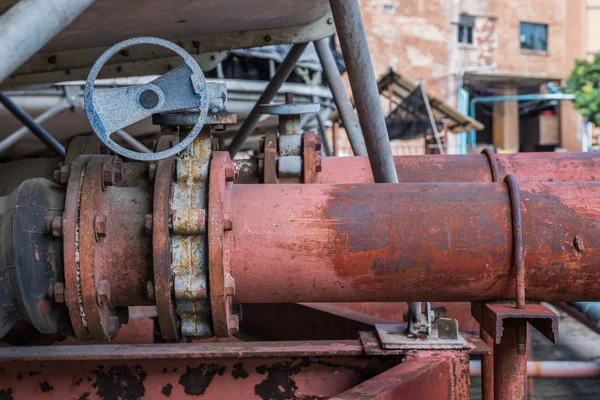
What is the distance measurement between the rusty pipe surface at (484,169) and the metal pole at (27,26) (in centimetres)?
108

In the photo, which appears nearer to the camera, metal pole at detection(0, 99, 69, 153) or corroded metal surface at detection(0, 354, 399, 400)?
corroded metal surface at detection(0, 354, 399, 400)

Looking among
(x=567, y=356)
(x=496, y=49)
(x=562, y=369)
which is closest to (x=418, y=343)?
(x=562, y=369)

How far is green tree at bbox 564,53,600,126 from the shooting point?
21.4m

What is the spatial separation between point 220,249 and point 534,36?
936 inches

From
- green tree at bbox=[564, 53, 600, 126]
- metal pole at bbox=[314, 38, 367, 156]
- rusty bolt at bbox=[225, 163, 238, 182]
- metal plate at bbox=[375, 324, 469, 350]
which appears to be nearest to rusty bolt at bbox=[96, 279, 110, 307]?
rusty bolt at bbox=[225, 163, 238, 182]

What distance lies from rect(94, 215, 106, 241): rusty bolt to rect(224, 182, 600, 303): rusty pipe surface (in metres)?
0.29

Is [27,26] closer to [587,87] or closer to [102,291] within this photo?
[102,291]

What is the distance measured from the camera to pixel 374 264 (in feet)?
5.31

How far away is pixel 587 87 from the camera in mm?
21469

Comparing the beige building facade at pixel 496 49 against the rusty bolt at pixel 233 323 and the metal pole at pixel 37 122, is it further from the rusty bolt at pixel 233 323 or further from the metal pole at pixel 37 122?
the rusty bolt at pixel 233 323

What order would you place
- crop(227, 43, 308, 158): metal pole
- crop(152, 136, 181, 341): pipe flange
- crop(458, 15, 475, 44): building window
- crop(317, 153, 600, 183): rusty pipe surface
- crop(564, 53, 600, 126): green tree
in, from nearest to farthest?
crop(152, 136, 181, 341): pipe flange < crop(317, 153, 600, 183): rusty pipe surface < crop(227, 43, 308, 158): metal pole < crop(564, 53, 600, 126): green tree < crop(458, 15, 475, 44): building window

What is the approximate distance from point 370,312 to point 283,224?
2.59 m

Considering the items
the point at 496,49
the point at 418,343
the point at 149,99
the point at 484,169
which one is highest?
the point at 496,49

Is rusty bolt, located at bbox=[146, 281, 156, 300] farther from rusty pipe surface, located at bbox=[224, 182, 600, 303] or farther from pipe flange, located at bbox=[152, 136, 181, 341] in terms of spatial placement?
rusty pipe surface, located at bbox=[224, 182, 600, 303]
